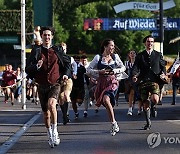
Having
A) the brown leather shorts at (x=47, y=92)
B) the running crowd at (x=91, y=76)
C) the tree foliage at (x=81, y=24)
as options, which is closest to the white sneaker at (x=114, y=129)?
the running crowd at (x=91, y=76)

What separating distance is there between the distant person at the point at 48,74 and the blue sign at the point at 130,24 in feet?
123

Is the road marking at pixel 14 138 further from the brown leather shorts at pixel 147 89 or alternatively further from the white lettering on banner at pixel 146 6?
the white lettering on banner at pixel 146 6

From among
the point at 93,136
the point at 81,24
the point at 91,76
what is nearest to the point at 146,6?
the point at 81,24

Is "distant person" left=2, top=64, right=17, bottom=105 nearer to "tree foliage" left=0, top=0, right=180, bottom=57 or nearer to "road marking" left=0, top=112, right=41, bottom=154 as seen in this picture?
"road marking" left=0, top=112, right=41, bottom=154

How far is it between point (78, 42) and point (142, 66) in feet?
211

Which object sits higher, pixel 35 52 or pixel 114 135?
pixel 35 52

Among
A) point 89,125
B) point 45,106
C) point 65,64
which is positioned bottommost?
point 89,125

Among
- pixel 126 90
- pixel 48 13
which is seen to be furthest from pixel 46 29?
pixel 48 13

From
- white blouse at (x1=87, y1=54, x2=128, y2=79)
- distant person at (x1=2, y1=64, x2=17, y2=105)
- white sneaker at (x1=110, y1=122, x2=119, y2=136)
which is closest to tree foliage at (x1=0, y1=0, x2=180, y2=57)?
distant person at (x1=2, y1=64, x2=17, y2=105)

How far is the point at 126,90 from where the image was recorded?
17.2 meters

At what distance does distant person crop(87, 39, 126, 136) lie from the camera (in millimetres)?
11195

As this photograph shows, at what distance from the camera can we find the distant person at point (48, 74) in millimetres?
9664

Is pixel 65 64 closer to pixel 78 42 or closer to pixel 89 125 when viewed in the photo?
pixel 89 125

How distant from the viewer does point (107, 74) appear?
1132 centimetres
